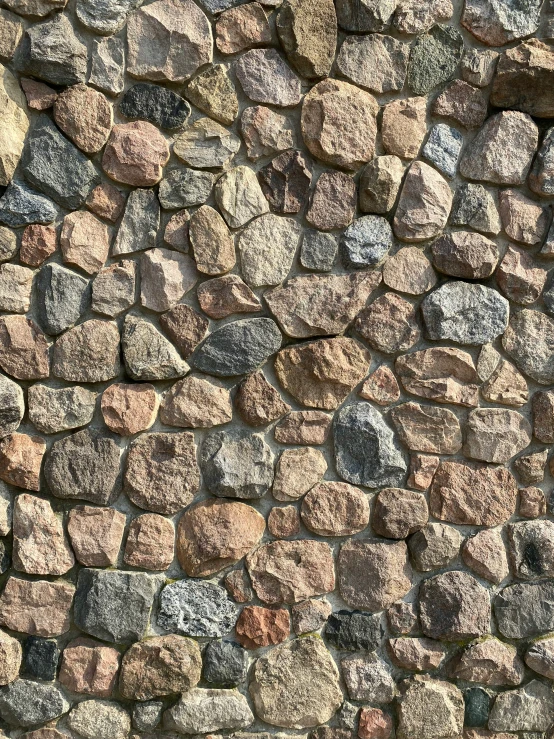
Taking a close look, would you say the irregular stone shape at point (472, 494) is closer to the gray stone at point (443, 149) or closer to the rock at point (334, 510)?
the rock at point (334, 510)

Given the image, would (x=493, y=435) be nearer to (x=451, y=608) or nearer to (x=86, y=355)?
(x=451, y=608)

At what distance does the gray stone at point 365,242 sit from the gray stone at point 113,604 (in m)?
1.17

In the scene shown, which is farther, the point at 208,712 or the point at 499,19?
the point at 499,19

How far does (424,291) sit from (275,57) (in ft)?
2.84

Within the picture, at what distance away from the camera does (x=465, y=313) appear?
238 centimetres

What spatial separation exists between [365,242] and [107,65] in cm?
95

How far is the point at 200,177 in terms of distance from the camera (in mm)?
2324

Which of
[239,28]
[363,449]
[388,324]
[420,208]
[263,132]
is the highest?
[239,28]

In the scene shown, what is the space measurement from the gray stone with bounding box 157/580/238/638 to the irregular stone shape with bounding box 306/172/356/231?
117cm

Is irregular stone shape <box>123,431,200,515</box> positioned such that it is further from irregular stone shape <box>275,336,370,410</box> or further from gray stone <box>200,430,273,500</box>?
irregular stone shape <box>275,336,370,410</box>

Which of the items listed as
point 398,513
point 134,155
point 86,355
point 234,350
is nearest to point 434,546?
point 398,513

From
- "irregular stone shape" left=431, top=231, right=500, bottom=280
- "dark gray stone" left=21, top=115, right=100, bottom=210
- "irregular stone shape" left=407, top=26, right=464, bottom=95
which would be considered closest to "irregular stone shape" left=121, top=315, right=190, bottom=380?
"dark gray stone" left=21, top=115, right=100, bottom=210

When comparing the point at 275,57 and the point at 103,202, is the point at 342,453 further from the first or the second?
the point at 275,57

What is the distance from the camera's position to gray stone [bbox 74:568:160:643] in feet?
7.39
